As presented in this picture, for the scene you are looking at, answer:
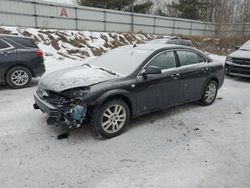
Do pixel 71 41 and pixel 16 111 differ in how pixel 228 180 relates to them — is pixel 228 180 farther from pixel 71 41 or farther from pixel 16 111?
pixel 71 41

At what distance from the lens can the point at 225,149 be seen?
4.04 meters

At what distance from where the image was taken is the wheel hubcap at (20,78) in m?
7.31

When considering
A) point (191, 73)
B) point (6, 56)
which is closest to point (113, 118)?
point (191, 73)

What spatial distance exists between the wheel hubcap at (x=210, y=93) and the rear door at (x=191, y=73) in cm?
32

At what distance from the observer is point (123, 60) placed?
5.05 metres

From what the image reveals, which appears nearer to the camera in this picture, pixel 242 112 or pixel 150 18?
pixel 242 112

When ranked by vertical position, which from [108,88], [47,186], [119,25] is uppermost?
[119,25]

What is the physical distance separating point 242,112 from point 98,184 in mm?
4251

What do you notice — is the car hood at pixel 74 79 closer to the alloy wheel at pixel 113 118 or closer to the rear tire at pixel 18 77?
the alloy wheel at pixel 113 118

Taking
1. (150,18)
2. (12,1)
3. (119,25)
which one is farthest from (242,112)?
(150,18)

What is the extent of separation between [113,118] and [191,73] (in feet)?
7.43

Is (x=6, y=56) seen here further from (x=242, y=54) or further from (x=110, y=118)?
(x=242, y=54)

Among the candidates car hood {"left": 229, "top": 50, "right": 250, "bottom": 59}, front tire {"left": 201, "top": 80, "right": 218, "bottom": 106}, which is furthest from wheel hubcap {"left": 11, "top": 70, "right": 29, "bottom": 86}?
car hood {"left": 229, "top": 50, "right": 250, "bottom": 59}

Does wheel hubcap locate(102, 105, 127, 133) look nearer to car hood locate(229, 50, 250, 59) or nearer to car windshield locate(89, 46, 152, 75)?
car windshield locate(89, 46, 152, 75)
